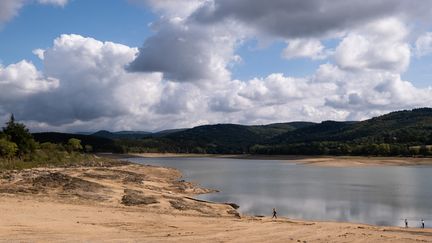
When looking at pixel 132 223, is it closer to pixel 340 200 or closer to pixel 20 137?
pixel 340 200

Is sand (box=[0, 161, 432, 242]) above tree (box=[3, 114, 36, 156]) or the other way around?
the other way around

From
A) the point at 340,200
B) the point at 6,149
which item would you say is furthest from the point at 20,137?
the point at 340,200

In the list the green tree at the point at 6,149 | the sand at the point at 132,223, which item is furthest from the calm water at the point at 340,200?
the green tree at the point at 6,149

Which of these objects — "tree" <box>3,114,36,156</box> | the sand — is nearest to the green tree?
"tree" <box>3,114,36,156</box>

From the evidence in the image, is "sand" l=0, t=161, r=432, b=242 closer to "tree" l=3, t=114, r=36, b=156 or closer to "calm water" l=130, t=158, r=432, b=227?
"calm water" l=130, t=158, r=432, b=227

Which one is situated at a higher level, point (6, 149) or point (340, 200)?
point (6, 149)

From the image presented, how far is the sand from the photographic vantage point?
23.2m

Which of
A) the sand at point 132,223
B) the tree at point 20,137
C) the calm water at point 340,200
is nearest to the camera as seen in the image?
the sand at point 132,223

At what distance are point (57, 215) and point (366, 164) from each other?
124 m

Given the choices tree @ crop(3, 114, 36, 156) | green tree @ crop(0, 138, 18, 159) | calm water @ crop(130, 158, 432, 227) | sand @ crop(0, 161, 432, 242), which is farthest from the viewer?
tree @ crop(3, 114, 36, 156)

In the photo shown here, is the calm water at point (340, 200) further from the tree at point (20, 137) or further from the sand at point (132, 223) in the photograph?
the tree at point (20, 137)

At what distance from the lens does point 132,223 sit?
1096 inches

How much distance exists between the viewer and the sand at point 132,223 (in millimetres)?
23155

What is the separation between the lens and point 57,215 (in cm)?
2828
